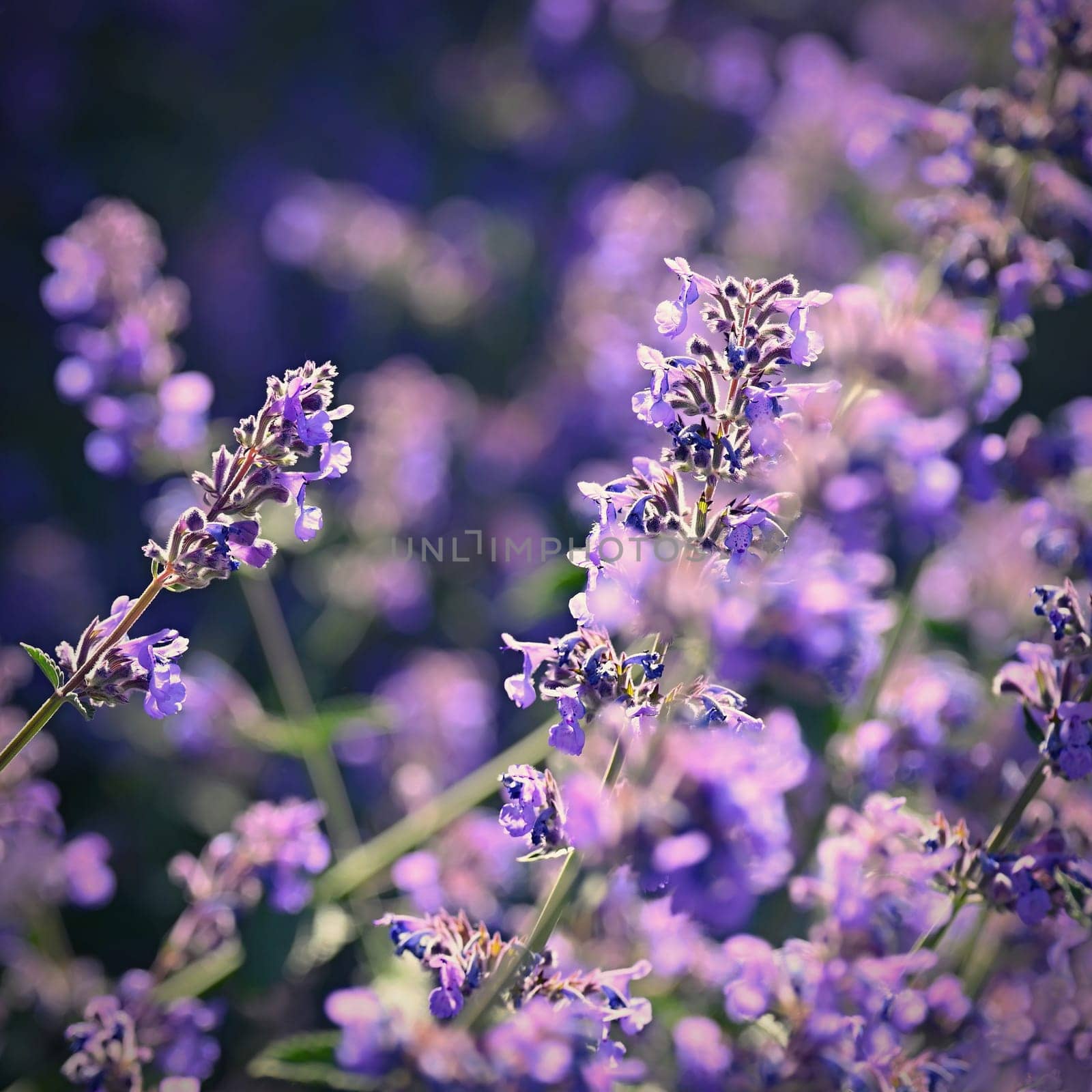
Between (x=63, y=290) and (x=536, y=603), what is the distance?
1409 millimetres

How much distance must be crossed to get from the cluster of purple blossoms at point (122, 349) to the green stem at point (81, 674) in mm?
816

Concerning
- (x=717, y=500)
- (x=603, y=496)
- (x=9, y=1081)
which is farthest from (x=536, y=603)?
(x=9, y=1081)

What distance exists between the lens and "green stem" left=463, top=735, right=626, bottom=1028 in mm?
1548

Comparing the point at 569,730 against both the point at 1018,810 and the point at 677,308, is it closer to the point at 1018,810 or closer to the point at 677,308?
the point at 677,308

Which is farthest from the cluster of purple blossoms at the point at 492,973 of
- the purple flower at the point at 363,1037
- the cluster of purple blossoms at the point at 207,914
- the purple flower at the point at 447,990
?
the cluster of purple blossoms at the point at 207,914

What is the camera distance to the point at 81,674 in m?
1.54

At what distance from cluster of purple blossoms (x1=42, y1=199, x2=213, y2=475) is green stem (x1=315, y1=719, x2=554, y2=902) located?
1.10m

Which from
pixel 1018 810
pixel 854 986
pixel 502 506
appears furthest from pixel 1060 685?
pixel 502 506

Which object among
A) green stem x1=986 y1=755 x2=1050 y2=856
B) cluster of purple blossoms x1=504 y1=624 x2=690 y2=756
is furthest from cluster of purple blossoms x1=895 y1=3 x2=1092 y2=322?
cluster of purple blossoms x1=504 y1=624 x2=690 y2=756

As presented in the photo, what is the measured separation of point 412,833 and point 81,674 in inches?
48.5

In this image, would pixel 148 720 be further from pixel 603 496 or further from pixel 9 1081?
pixel 603 496

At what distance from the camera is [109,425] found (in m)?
2.32

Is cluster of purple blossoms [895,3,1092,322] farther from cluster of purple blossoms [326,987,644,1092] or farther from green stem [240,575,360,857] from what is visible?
green stem [240,575,360,857]

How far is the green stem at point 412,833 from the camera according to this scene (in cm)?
252
